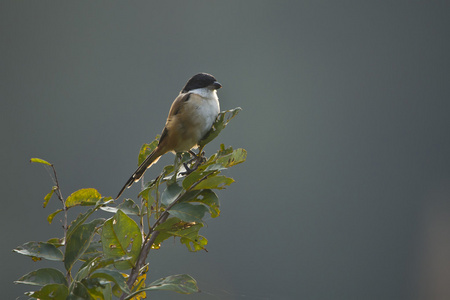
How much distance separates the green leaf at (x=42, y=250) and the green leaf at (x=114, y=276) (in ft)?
0.26

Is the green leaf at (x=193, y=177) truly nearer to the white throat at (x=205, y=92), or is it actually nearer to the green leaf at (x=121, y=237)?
the green leaf at (x=121, y=237)

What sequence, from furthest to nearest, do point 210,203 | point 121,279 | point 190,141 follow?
point 190,141 < point 210,203 < point 121,279

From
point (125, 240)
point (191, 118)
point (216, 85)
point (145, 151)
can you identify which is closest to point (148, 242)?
point (125, 240)

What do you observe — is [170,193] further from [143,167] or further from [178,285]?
[143,167]

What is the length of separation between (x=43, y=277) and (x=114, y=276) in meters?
0.09

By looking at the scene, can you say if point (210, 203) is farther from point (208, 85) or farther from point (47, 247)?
point (208, 85)

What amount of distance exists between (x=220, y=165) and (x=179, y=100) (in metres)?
0.53

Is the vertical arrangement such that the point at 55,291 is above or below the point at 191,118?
below

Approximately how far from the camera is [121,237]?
0.39 meters

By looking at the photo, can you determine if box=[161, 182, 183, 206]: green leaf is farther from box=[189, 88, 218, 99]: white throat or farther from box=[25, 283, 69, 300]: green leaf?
box=[189, 88, 218, 99]: white throat

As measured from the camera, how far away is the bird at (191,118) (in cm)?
83

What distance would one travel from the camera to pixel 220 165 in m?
0.42

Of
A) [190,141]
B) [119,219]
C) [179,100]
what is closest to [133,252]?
[119,219]

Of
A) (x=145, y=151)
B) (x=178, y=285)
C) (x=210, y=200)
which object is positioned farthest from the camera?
(x=145, y=151)
